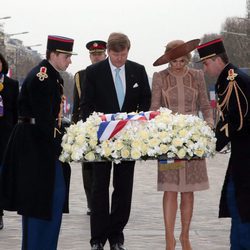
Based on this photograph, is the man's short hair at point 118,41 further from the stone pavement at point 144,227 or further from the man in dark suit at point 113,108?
the stone pavement at point 144,227

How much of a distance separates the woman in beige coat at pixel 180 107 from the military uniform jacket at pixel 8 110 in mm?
2454

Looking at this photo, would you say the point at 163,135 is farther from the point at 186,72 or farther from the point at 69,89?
the point at 69,89

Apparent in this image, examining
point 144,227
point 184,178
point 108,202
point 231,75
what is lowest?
point 144,227

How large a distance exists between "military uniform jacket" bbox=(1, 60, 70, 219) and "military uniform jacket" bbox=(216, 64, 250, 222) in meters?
1.43

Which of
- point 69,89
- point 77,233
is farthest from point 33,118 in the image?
point 69,89

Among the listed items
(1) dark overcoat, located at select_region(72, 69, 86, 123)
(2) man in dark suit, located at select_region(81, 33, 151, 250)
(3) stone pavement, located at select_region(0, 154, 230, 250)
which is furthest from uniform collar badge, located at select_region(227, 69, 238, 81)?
(1) dark overcoat, located at select_region(72, 69, 86, 123)

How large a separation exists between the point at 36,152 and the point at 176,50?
6.37 ft

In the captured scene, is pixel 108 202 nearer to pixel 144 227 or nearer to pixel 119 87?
pixel 119 87

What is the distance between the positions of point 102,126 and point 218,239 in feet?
8.54

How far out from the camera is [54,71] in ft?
27.0

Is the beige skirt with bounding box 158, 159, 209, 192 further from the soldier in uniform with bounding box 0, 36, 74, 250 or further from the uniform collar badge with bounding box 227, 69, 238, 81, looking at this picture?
the uniform collar badge with bounding box 227, 69, 238, 81

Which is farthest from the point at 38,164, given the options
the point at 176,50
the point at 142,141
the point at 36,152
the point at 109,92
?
the point at 176,50

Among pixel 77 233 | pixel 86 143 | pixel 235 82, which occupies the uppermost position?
pixel 235 82

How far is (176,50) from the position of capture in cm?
934
